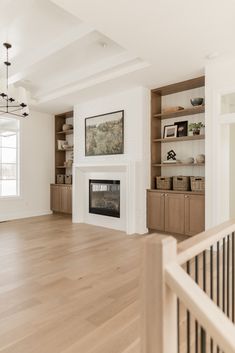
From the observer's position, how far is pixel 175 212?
460 centimetres

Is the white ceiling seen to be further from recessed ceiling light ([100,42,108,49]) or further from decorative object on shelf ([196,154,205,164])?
decorative object on shelf ([196,154,205,164])

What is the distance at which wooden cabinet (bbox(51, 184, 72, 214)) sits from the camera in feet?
21.9

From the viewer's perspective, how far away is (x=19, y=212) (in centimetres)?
660

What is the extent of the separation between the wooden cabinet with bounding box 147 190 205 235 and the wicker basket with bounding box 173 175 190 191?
0.21 m

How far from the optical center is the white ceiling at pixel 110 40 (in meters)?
2.63

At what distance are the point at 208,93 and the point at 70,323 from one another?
12.0ft

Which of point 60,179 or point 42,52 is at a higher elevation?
point 42,52

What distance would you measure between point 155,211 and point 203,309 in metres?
4.23

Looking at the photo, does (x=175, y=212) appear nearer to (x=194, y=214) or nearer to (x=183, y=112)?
(x=194, y=214)

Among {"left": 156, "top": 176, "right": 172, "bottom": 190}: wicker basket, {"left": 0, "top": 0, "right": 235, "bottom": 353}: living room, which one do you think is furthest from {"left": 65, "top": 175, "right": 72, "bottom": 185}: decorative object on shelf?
{"left": 156, "top": 176, "right": 172, "bottom": 190}: wicker basket

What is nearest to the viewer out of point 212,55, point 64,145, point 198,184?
point 212,55

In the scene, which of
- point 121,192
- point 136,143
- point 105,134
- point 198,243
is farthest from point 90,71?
point 198,243

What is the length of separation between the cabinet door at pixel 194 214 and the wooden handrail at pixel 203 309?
3653 millimetres

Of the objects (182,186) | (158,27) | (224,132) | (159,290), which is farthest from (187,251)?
(182,186)
